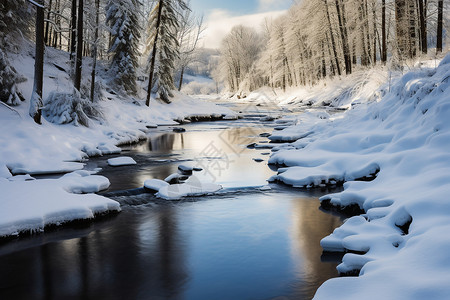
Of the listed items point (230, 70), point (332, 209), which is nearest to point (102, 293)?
point (332, 209)

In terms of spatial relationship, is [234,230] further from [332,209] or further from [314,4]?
[314,4]

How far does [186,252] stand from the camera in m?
5.38

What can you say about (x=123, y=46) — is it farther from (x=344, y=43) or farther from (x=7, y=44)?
(x=344, y=43)

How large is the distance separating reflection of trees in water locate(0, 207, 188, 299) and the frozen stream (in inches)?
0.5

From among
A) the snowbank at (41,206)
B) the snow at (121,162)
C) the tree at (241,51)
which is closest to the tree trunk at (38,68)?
the snow at (121,162)

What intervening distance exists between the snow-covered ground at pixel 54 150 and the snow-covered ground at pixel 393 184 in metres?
4.59

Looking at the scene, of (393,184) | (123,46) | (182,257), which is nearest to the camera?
(182,257)

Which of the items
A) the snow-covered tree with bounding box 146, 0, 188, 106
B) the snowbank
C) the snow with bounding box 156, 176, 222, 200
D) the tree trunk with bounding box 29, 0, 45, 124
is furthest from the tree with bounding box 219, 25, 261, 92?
the snowbank

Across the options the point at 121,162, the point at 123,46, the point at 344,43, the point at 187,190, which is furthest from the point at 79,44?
the point at 344,43

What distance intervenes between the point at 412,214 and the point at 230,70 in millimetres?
72208

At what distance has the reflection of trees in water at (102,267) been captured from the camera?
165 inches

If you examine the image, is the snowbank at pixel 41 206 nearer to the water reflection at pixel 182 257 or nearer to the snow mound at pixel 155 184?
the water reflection at pixel 182 257

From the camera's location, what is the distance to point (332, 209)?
7035 mm

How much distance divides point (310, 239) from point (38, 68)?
34.5ft
